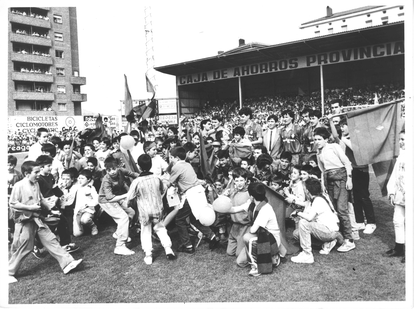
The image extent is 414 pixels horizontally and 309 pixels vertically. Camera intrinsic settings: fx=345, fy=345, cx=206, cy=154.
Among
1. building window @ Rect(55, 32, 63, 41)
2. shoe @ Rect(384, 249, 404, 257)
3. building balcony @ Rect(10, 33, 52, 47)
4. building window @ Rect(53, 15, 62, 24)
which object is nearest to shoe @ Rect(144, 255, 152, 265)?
shoe @ Rect(384, 249, 404, 257)

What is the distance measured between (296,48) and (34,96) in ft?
109

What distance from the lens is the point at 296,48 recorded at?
18.2m

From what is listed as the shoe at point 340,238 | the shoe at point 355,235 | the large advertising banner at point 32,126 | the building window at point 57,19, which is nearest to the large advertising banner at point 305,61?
the large advertising banner at point 32,126

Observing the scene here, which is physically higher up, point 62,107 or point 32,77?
point 32,77

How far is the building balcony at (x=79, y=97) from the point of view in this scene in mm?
44781

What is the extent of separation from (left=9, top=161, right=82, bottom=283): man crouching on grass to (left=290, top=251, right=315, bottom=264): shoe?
2.95 m

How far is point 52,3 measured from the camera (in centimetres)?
493

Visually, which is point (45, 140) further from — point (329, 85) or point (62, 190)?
point (329, 85)

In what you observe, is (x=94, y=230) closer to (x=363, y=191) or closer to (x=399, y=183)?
(x=363, y=191)

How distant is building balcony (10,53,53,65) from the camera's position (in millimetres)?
38662

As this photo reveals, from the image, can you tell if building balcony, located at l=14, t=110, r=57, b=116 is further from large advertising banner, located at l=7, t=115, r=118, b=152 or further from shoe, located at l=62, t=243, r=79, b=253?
shoe, located at l=62, t=243, r=79, b=253

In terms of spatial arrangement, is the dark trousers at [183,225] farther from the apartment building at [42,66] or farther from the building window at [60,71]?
the building window at [60,71]

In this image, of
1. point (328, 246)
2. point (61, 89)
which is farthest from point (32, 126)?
point (328, 246)
